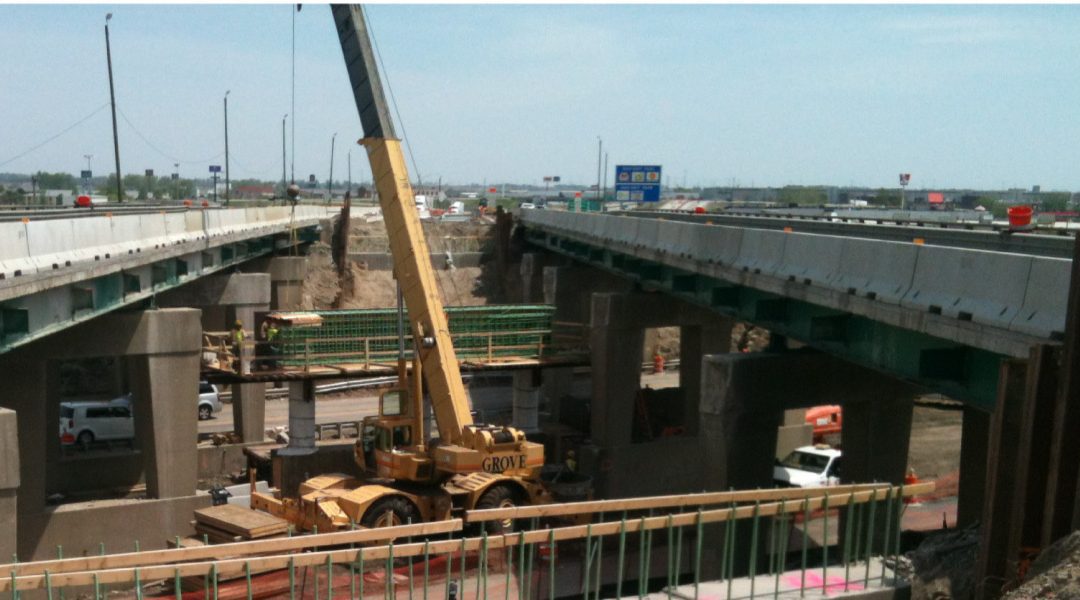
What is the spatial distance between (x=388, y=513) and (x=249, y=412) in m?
15.7

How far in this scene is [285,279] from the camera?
1946 inches

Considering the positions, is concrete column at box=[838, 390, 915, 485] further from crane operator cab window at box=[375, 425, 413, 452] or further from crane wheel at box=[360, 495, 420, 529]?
crane wheel at box=[360, 495, 420, 529]

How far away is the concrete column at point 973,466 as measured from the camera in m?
23.7

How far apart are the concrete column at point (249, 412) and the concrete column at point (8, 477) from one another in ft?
56.6

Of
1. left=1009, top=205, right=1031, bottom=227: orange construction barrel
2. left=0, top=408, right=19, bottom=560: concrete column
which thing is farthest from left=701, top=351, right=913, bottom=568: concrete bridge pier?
left=0, top=408, right=19, bottom=560: concrete column

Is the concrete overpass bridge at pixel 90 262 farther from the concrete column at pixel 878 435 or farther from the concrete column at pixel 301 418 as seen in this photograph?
the concrete column at pixel 878 435

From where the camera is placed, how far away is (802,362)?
69.4ft

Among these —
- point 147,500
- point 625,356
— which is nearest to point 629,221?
point 625,356

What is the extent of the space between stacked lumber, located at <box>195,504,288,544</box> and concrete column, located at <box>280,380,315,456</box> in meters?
8.86

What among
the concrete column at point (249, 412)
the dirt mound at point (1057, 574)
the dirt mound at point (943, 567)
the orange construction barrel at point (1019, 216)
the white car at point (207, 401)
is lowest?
the white car at point (207, 401)

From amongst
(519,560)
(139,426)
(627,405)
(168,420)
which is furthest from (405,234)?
(627,405)

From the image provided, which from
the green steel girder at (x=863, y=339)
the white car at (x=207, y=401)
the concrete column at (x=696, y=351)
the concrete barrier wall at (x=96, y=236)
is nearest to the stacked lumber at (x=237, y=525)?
Result: the concrete barrier wall at (x=96, y=236)

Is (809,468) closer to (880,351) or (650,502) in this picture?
(880,351)

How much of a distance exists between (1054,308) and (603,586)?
474 inches
